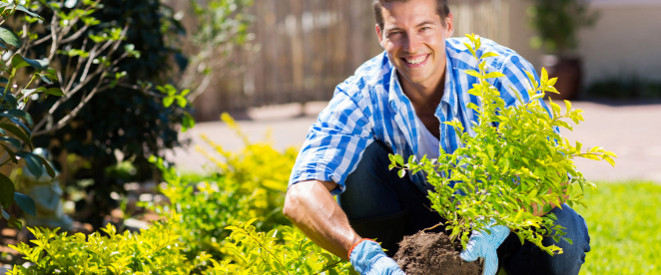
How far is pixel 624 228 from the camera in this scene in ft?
12.3

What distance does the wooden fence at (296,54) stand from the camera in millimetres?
9141

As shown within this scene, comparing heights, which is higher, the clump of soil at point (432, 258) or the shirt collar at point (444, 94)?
the shirt collar at point (444, 94)

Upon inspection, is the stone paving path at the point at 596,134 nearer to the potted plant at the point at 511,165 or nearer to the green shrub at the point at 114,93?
the green shrub at the point at 114,93

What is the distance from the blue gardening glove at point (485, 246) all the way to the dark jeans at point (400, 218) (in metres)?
0.36

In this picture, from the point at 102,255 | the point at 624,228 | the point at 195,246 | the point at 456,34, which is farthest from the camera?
the point at 456,34

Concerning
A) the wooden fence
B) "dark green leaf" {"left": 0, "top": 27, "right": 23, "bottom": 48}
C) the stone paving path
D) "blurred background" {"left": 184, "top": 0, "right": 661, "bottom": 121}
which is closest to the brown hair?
"dark green leaf" {"left": 0, "top": 27, "right": 23, "bottom": 48}

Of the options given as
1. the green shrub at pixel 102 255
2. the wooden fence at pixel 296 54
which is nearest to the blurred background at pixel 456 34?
the wooden fence at pixel 296 54

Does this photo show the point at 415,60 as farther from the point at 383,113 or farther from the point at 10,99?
the point at 10,99

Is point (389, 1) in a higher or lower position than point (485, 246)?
higher

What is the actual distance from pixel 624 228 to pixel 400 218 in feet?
6.20

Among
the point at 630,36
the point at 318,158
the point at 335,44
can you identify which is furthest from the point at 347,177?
the point at 630,36

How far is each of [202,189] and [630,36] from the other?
1041 centimetres

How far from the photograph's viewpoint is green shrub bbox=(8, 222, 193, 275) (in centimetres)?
198

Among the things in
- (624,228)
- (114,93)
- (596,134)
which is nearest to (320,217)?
(114,93)
